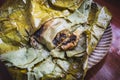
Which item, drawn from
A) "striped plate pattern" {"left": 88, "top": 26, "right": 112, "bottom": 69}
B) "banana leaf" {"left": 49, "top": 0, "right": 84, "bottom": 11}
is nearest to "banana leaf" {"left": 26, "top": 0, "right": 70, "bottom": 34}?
"banana leaf" {"left": 49, "top": 0, "right": 84, "bottom": 11}

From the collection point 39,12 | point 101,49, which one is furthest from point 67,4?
A: point 101,49

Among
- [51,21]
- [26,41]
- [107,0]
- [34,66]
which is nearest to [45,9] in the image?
[51,21]

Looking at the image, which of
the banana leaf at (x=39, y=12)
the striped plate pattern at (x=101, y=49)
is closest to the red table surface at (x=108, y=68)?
the striped plate pattern at (x=101, y=49)

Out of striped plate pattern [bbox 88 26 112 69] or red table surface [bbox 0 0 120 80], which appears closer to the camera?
striped plate pattern [bbox 88 26 112 69]

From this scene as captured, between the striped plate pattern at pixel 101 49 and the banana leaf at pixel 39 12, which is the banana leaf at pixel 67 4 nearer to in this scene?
the banana leaf at pixel 39 12

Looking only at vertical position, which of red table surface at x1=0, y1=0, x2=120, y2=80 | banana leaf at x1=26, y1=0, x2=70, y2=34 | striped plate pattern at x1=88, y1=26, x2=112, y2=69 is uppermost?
banana leaf at x1=26, y1=0, x2=70, y2=34

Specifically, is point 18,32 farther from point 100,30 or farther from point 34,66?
point 100,30

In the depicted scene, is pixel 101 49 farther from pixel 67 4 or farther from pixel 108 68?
pixel 67 4

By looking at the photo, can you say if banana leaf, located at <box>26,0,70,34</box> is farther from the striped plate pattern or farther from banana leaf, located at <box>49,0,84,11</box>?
the striped plate pattern
